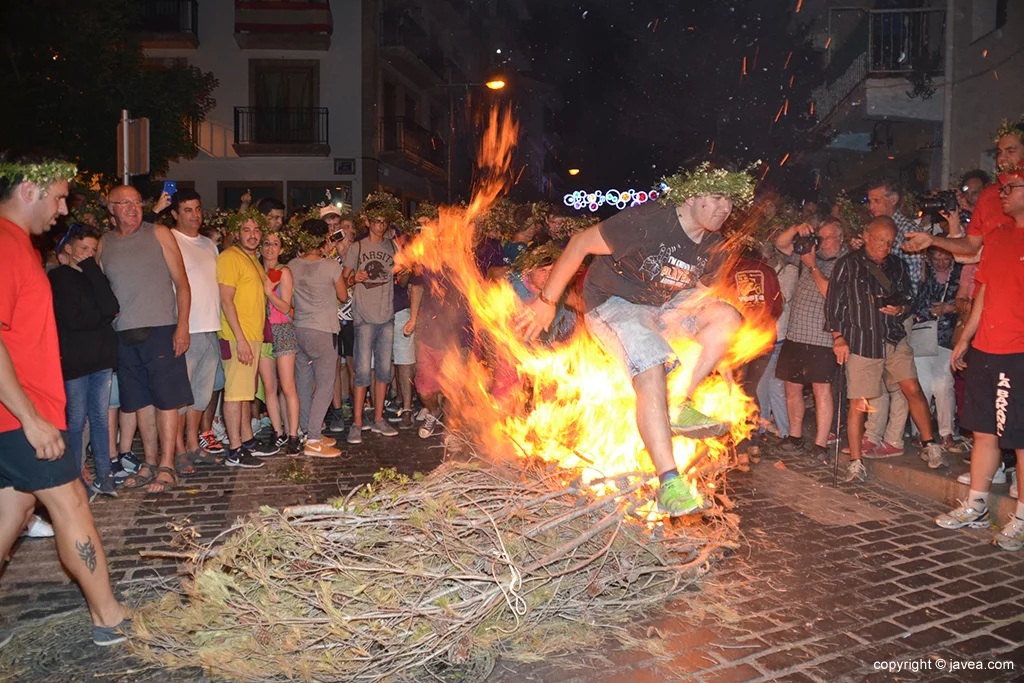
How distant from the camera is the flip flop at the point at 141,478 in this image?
22.6 ft

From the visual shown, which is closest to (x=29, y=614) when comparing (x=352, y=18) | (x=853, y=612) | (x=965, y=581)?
(x=853, y=612)

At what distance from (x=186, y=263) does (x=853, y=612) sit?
639 centimetres

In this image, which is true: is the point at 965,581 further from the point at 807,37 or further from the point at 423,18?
the point at 423,18

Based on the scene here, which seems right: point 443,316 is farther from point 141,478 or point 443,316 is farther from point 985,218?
point 985,218

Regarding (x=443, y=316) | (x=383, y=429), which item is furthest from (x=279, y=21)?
(x=383, y=429)

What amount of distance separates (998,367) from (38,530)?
7006mm

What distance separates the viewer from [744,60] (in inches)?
1136

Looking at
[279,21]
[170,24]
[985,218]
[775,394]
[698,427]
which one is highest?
[279,21]

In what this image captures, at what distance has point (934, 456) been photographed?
7113mm

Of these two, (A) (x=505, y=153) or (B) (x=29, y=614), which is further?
(A) (x=505, y=153)

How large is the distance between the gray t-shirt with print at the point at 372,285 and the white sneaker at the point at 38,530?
4089 mm

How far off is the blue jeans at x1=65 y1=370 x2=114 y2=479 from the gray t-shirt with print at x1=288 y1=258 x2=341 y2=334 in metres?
2.06

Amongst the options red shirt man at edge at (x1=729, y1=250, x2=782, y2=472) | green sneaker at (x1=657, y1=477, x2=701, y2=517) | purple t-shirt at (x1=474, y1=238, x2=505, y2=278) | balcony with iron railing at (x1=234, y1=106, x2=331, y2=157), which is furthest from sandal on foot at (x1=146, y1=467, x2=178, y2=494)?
balcony with iron railing at (x1=234, y1=106, x2=331, y2=157)

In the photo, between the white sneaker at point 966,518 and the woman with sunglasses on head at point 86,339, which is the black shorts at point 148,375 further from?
the white sneaker at point 966,518
